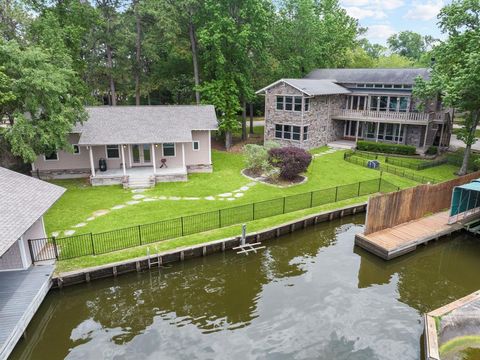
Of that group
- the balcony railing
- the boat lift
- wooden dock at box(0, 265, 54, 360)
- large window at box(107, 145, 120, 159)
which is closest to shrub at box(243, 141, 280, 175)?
the boat lift

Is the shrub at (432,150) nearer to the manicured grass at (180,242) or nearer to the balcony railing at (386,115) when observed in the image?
the balcony railing at (386,115)

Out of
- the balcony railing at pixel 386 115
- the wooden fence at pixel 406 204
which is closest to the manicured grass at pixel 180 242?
the wooden fence at pixel 406 204

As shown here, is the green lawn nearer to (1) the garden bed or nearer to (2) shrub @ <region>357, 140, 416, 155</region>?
(1) the garden bed

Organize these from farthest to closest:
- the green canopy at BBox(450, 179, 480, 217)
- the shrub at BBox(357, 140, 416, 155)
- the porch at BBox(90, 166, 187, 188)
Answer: the shrub at BBox(357, 140, 416, 155) < the porch at BBox(90, 166, 187, 188) < the green canopy at BBox(450, 179, 480, 217)

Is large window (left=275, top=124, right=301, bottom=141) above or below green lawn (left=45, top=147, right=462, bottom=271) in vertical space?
above

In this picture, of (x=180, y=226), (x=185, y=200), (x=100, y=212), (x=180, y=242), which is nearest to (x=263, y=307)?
(x=180, y=242)

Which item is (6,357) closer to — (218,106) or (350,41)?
(218,106)

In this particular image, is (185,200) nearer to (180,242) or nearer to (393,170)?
(180,242)

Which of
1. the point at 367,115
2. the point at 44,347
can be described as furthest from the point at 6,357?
the point at 367,115
